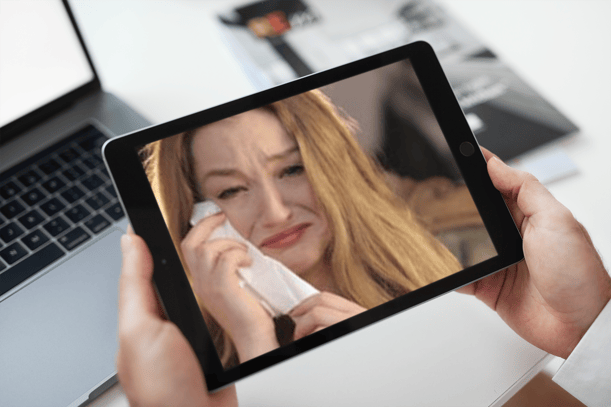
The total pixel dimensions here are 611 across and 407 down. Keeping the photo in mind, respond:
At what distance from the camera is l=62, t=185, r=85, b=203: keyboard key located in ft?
1.82

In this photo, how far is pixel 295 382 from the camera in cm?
46

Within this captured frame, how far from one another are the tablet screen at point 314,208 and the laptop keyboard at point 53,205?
18cm

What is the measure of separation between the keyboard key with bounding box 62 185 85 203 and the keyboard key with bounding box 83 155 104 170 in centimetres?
3

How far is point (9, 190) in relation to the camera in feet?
1.82

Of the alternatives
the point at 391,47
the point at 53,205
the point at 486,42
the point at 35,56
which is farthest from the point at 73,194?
the point at 486,42

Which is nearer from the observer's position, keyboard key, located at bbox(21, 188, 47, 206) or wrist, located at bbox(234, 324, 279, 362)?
wrist, located at bbox(234, 324, 279, 362)

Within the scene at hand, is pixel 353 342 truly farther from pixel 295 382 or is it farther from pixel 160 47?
pixel 160 47

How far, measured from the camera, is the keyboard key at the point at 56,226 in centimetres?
53

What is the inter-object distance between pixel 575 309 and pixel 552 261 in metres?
0.06

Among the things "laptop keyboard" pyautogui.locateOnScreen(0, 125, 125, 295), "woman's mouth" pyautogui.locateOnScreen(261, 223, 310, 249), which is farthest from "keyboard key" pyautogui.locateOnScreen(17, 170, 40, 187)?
"woman's mouth" pyautogui.locateOnScreen(261, 223, 310, 249)

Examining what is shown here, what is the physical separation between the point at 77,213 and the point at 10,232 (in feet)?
0.23

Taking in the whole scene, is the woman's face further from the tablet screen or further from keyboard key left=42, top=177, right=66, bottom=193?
keyboard key left=42, top=177, right=66, bottom=193

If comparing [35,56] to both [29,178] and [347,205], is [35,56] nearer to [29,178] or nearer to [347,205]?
[29,178]

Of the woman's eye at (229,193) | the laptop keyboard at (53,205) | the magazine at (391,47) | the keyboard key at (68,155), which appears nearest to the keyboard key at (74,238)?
the laptop keyboard at (53,205)
